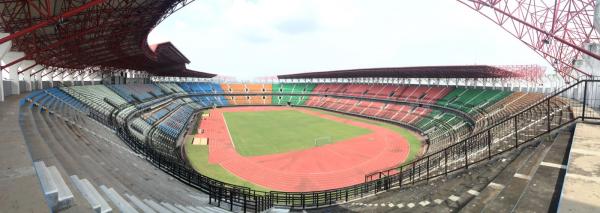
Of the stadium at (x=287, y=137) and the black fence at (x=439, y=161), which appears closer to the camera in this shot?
the stadium at (x=287, y=137)

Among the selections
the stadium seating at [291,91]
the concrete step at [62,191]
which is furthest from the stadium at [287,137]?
the stadium seating at [291,91]

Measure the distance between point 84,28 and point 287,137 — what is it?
24487 mm

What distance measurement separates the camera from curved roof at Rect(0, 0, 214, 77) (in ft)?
45.0

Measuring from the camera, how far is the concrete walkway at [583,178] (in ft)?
13.2

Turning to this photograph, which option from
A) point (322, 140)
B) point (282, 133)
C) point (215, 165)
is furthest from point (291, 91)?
point (215, 165)

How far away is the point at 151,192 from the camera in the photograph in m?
9.79

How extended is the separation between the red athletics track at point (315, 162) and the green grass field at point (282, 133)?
1654 mm

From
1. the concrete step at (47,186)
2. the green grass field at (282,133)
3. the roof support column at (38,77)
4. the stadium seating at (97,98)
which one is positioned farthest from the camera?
the green grass field at (282,133)

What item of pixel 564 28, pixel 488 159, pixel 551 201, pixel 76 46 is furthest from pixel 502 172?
pixel 76 46

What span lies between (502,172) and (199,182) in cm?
1333

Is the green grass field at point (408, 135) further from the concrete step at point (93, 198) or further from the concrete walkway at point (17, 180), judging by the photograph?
the concrete walkway at point (17, 180)

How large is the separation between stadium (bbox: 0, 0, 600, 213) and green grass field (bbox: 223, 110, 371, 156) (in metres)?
0.36

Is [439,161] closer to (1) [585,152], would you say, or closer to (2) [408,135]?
(1) [585,152]

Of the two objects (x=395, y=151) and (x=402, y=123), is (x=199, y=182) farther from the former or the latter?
(x=402, y=123)
